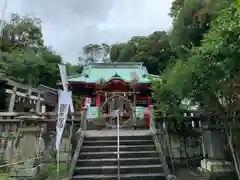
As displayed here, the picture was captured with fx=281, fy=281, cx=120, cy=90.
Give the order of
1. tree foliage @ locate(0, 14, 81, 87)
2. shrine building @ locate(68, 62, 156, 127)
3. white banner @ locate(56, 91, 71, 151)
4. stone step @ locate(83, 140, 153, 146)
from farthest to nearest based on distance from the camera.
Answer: tree foliage @ locate(0, 14, 81, 87), shrine building @ locate(68, 62, 156, 127), stone step @ locate(83, 140, 153, 146), white banner @ locate(56, 91, 71, 151)

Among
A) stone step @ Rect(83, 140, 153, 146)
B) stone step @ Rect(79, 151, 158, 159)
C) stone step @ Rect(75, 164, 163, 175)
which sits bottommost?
stone step @ Rect(75, 164, 163, 175)

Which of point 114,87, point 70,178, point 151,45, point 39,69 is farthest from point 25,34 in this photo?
point 70,178

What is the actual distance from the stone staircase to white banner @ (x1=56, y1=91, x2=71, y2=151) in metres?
0.94

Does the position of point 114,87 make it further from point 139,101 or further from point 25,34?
point 25,34

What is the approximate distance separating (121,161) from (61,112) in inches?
99.2

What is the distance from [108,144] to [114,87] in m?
12.5

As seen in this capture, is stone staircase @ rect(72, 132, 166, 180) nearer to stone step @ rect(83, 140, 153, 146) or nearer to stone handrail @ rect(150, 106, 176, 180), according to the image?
stone step @ rect(83, 140, 153, 146)

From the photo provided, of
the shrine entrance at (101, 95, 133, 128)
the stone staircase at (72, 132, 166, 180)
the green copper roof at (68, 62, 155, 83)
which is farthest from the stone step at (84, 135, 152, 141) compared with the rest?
the green copper roof at (68, 62, 155, 83)

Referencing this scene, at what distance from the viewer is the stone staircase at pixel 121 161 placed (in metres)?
8.27

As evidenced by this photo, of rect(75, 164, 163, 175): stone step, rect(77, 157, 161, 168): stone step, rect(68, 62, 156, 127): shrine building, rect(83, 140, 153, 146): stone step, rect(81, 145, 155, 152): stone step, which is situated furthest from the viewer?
rect(68, 62, 156, 127): shrine building

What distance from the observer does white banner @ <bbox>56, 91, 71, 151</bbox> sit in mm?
9047

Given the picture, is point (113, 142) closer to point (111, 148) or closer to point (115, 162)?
point (111, 148)

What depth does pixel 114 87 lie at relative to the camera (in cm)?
2233

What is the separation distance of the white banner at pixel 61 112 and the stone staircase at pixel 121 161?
0.94m
